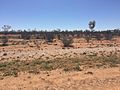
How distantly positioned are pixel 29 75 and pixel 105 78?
4.21 metres

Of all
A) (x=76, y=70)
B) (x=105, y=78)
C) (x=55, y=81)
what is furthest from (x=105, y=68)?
(x=55, y=81)

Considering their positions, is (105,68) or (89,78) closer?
(89,78)

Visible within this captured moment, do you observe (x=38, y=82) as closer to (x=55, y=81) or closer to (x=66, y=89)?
(x=55, y=81)

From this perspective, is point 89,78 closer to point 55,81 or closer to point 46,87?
point 55,81

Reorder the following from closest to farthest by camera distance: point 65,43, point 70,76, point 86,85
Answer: point 86,85 < point 70,76 < point 65,43

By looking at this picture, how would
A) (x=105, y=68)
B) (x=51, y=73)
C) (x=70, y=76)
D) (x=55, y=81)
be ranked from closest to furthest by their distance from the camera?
(x=55, y=81), (x=70, y=76), (x=51, y=73), (x=105, y=68)

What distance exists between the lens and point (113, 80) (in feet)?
43.9

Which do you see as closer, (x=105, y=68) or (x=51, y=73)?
(x=51, y=73)

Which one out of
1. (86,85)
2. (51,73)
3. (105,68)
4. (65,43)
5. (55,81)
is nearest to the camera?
(86,85)

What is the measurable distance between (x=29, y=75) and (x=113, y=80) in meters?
4.66

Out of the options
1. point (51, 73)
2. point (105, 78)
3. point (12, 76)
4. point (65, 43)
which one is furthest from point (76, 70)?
point (65, 43)

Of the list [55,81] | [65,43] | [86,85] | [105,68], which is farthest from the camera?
[65,43]

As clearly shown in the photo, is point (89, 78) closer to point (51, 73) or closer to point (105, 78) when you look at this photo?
point (105, 78)

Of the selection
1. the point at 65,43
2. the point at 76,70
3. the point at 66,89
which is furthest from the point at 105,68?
the point at 65,43
